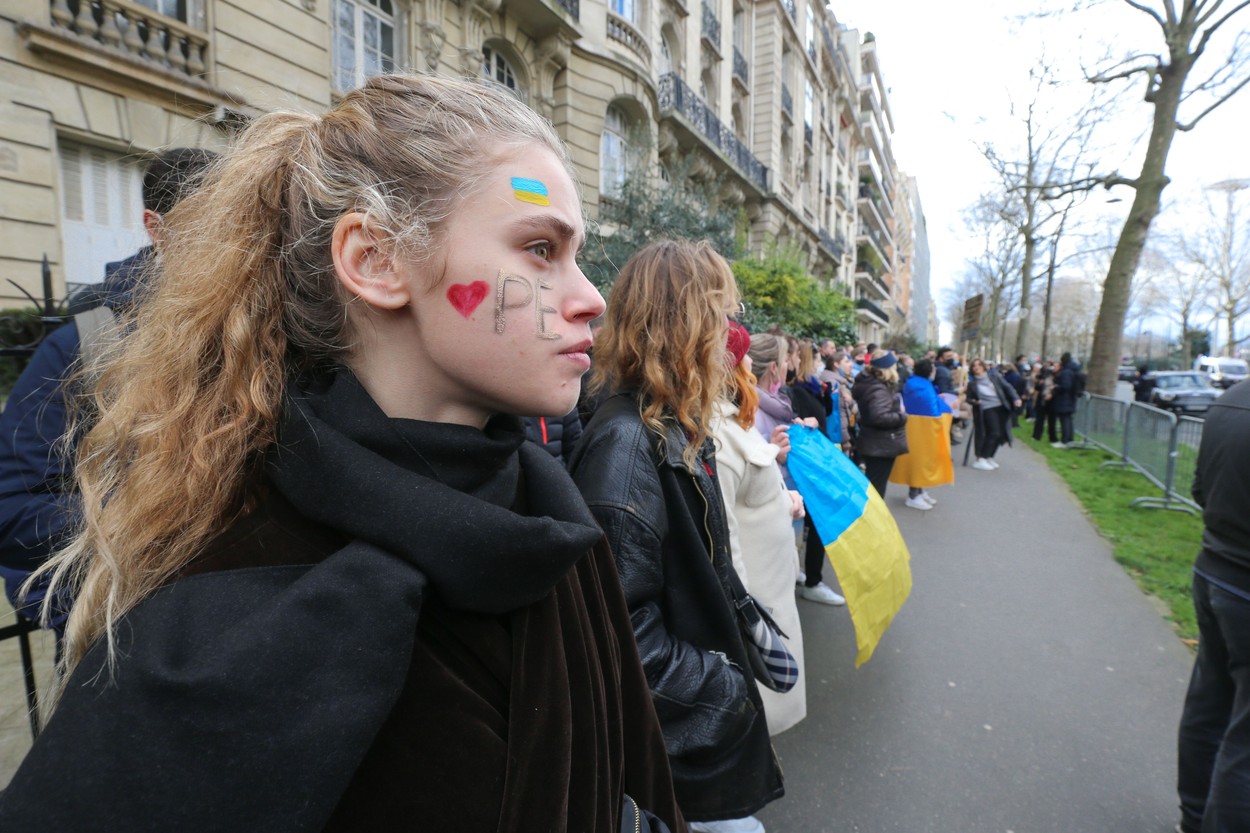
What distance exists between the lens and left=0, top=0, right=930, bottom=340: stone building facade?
639cm

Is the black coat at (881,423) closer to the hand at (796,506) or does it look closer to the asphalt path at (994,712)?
the asphalt path at (994,712)

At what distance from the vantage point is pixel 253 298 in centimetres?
97

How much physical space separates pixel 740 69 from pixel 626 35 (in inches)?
442

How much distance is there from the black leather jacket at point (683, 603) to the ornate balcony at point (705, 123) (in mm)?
17011

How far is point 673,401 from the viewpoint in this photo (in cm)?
201

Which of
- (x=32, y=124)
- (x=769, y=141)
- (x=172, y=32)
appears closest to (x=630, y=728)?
(x=32, y=124)

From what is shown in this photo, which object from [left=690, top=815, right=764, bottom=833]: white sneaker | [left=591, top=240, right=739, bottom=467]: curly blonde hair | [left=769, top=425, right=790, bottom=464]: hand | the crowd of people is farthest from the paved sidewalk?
the crowd of people

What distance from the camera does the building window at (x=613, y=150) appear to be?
14.6 meters

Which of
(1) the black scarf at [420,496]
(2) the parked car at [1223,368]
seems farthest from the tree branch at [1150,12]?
(2) the parked car at [1223,368]

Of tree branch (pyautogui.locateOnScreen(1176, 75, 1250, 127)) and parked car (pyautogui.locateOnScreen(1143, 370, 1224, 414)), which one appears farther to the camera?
parked car (pyautogui.locateOnScreen(1143, 370, 1224, 414))

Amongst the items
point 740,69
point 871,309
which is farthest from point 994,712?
point 871,309

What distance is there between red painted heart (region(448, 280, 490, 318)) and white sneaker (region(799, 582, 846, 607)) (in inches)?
182

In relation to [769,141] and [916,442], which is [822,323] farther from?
[769,141]

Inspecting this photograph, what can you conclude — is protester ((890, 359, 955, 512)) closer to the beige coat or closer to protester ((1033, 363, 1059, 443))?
the beige coat
